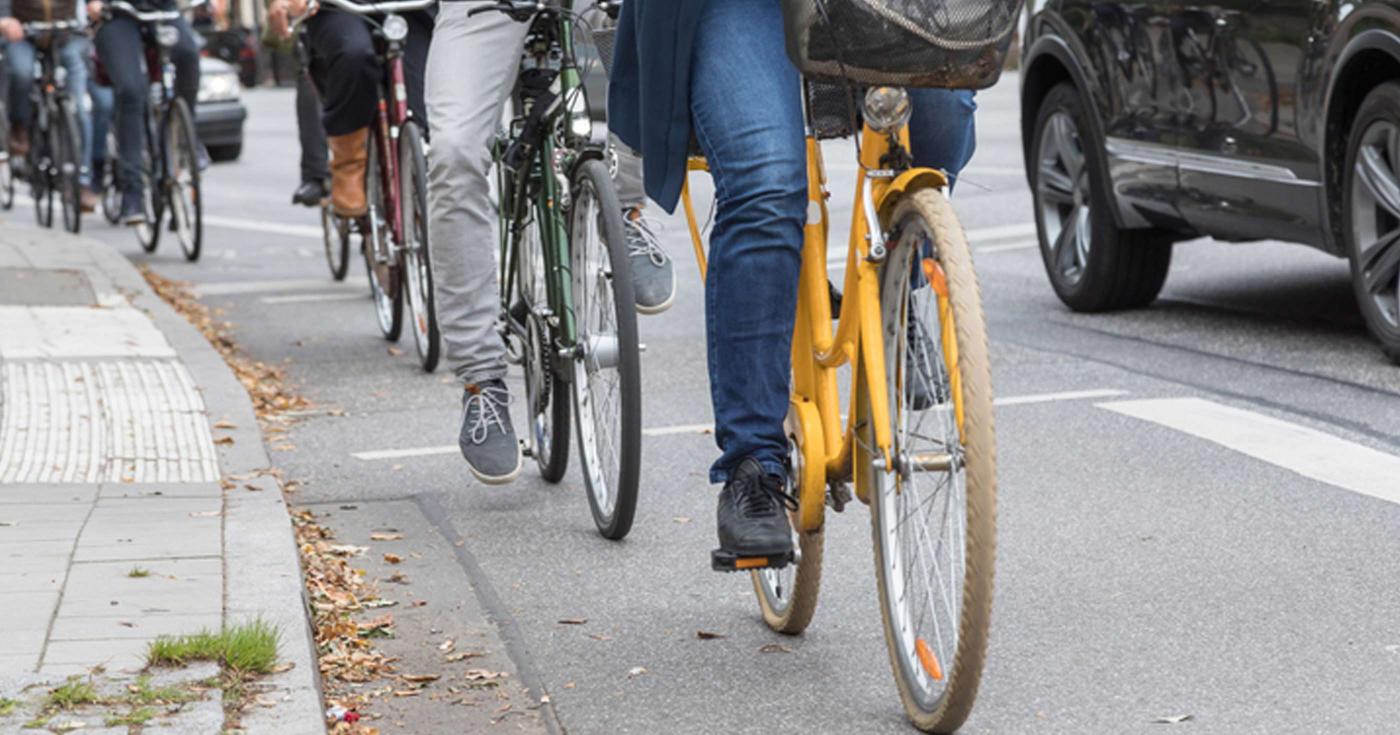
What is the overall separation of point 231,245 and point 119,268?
3.50 meters

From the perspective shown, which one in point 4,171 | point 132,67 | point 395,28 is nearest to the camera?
point 395,28

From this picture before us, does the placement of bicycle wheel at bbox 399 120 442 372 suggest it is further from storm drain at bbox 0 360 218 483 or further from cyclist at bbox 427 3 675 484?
cyclist at bbox 427 3 675 484

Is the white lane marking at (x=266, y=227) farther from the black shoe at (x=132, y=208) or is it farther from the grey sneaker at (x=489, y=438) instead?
the grey sneaker at (x=489, y=438)

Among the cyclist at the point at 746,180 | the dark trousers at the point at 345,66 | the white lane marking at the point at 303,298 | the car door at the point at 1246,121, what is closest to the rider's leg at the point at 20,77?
the white lane marking at the point at 303,298

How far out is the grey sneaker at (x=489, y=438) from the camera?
5.85 m

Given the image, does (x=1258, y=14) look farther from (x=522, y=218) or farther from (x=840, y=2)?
(x=840, y=2)

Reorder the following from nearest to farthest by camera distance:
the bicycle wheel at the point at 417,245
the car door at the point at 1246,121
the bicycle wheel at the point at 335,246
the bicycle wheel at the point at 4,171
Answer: the car door at the point at 1246,121, the bicycle wheel at the point at 417,245, the bicycle wheel at the point at 335,246, the bicycle wheel at the point at 4,171

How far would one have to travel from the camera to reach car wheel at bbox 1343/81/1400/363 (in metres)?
7.07

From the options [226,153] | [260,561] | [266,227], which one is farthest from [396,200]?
[226,153]

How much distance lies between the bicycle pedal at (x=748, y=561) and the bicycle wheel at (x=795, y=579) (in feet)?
0.14

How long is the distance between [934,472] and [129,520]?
2369 millimetres

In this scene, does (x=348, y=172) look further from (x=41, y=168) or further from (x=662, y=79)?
(x=41, y=168)

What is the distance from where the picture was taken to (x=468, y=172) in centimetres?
580

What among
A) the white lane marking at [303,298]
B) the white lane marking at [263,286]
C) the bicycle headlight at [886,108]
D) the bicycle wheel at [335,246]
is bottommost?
the white lane marking at [263,286]
